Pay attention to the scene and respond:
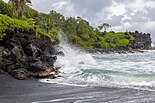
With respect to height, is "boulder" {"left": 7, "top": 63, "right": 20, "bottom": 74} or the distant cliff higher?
the distant cliff

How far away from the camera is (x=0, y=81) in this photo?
28.4 m

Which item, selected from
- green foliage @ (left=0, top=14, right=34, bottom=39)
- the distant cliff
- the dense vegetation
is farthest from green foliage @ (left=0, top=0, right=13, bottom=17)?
the distant cliff

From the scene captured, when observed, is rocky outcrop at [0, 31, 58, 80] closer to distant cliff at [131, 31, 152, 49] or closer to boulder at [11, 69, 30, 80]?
boulder at [11, 69, 30, 80]

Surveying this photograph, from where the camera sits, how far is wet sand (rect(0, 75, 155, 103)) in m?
19.8

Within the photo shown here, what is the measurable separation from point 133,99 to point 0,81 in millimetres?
14248

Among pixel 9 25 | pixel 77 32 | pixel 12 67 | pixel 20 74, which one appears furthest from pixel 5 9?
pixel 77 32

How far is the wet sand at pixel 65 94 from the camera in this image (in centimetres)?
1978

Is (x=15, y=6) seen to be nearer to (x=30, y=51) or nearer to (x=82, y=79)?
(x=30, y=51)

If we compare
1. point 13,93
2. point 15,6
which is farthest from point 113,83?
point 15,6

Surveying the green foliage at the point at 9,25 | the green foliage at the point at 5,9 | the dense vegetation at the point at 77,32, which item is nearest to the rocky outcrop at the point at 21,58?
the green foliage at the point at 9,25

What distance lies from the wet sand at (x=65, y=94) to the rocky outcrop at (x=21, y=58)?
5127 millimetres

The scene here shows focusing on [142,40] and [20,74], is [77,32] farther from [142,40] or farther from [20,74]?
[20,74]

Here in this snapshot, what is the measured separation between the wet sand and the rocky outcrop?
5127 millimetres

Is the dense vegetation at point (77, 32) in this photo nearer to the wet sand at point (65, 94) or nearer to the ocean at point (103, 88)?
the ocean at point (103, 88)
